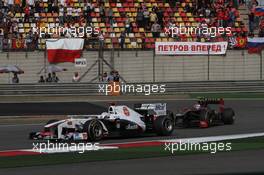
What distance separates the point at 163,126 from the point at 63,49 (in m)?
18.6

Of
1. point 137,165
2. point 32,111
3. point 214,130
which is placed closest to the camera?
point 137,165

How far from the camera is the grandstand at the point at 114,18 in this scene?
38.1m

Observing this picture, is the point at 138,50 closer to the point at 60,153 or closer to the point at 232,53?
the point at 232,53

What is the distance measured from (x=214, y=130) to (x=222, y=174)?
Answer: 848 centimetres

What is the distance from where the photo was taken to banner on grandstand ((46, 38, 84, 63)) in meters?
36.5

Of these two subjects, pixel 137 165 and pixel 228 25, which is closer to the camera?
pixel 137 165

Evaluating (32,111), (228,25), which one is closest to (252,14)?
(228,25)

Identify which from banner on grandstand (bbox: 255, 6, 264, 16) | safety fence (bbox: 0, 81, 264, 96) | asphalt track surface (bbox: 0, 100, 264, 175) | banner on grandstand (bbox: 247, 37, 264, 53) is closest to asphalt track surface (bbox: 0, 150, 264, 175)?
asphalt track surface (bbox: 0, 100, 264, 175)

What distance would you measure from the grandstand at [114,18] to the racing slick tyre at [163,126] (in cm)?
1855

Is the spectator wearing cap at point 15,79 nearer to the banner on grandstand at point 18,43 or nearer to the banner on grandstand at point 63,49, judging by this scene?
the banner on grandstand at point 18,43

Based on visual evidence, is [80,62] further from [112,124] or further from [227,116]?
[112,124]

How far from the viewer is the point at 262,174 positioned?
38.8ft

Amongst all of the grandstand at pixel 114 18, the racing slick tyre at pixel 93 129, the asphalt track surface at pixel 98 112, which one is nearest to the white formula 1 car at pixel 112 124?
the racing slick tyre at pixel 93 129

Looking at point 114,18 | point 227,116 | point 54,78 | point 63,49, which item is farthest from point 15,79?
point 227,116
